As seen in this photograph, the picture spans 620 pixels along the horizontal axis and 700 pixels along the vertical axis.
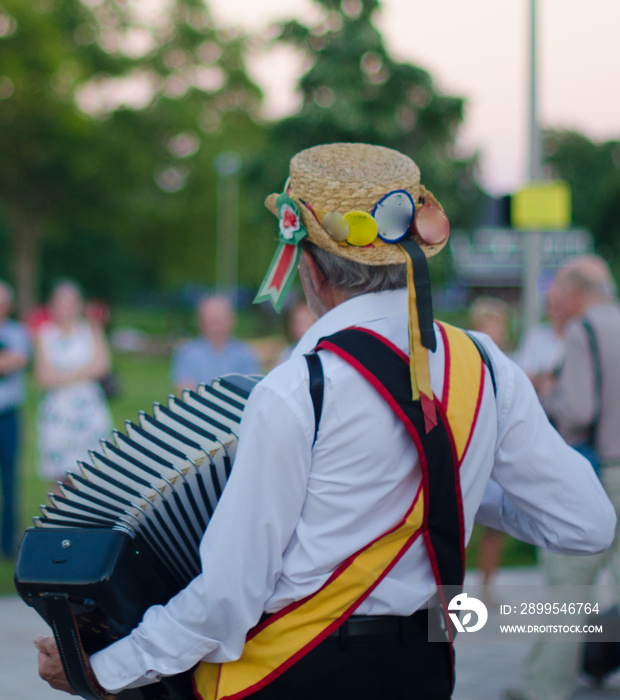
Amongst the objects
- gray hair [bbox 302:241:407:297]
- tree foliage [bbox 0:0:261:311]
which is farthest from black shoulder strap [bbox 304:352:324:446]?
tree foliage [bbox 0:0:261:311]

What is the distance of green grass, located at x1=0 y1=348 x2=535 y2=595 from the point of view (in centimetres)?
759

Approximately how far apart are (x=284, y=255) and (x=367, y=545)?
0.61 meters

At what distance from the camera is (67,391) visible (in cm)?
734

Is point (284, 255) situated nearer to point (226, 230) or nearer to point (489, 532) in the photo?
point (489, 532)

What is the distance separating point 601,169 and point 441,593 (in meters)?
63.7

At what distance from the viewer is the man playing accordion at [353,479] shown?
5.70 feet

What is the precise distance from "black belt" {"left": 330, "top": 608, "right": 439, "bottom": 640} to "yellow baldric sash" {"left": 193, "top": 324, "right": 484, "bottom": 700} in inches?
1.1

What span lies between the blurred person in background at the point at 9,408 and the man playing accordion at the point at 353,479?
18.0 ft

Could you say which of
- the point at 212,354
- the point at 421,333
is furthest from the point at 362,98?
the point at 421,333

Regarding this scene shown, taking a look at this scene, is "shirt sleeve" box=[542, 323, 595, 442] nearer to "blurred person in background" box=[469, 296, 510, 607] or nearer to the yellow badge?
"blurred person in background" box=[469, 296, 510, 607]

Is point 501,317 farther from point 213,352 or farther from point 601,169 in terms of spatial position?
point 601,169

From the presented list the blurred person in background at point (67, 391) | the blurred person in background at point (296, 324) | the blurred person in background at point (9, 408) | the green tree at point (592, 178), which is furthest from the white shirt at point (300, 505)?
the green tree at point (592, 178)

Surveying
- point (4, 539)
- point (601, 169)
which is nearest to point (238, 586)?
point (4, 539)

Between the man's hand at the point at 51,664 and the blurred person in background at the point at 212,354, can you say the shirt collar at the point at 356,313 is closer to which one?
the man's hand at the point at 51,664
